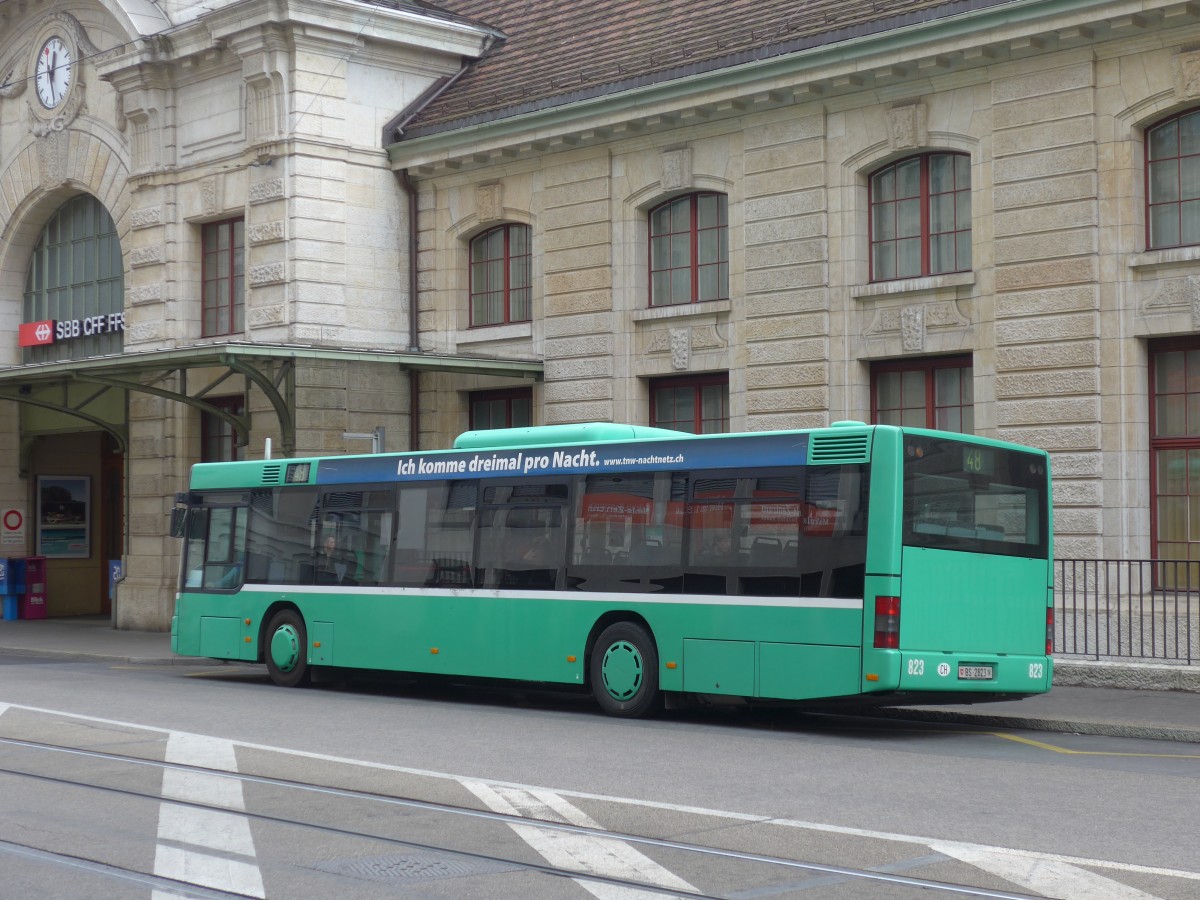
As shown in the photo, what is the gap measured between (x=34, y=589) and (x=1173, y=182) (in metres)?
24.6

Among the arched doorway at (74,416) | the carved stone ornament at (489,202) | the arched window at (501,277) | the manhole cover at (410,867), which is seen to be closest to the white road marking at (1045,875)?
the manhole cover at (410,867)

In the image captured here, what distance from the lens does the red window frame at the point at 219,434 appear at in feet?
94.8

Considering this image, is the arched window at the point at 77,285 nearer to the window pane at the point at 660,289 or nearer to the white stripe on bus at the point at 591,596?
the window pane at the point at 660,289

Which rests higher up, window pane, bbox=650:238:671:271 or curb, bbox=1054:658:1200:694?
window pane, bbox=650:238:671:271

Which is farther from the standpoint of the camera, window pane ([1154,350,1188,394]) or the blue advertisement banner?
window pane ([1154,350,1188,394])

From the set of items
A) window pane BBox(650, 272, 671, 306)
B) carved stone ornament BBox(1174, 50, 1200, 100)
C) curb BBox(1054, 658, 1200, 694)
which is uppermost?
carved stone ornament BBox(1174, 50, 1200, 100)

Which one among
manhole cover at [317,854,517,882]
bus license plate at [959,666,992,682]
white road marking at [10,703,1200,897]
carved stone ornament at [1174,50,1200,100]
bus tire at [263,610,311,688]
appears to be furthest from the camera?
bus tire at [263,610,311,688]

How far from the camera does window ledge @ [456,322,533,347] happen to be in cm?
2633

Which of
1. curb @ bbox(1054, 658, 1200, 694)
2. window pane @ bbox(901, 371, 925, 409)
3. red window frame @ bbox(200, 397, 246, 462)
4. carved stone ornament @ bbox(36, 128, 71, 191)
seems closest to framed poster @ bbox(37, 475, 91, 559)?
carved stone ornament @ bbox(36, 128, 71, 191)

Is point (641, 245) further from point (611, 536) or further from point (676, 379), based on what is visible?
point (611, 536)

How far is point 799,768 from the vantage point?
12102 millimetres

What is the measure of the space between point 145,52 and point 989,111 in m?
15.2

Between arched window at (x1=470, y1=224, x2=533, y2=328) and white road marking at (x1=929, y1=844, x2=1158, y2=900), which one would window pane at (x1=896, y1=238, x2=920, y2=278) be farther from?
white road marking at (x1=929, y1=844, x2=1158, y2=900)

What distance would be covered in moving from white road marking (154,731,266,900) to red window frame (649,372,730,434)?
1240cm
